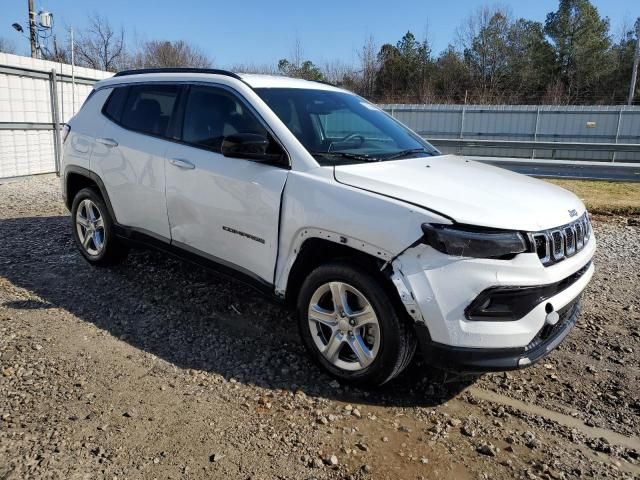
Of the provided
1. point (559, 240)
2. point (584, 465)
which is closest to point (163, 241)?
point (559, 240)

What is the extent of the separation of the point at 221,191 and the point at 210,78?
998 mm

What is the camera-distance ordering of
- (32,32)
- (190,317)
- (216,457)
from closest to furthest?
(216,457) < (190,317) < (32,32)

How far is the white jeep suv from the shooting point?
2752 millimetres

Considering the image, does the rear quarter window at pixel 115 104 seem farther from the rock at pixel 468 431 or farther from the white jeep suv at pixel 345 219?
the rock at pixel 468 431

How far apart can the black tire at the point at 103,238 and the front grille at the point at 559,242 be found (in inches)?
149

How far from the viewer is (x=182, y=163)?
13.2ft

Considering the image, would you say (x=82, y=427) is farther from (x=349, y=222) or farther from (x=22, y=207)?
(x=22, y=207)

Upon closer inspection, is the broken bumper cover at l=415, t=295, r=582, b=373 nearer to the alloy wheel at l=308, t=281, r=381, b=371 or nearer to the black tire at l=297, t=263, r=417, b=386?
the black tire at l=297, t=263, r=417, b=386

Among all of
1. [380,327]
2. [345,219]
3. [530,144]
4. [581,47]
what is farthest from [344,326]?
[581,47]

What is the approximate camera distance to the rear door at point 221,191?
11.5ft

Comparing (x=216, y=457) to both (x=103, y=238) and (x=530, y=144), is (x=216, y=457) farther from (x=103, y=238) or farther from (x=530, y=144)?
(x=530, y=144)

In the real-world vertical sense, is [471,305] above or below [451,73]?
below

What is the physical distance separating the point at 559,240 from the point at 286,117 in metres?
1.96

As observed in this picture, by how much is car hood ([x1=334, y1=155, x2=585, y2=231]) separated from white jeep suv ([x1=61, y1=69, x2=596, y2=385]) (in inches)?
0.5
